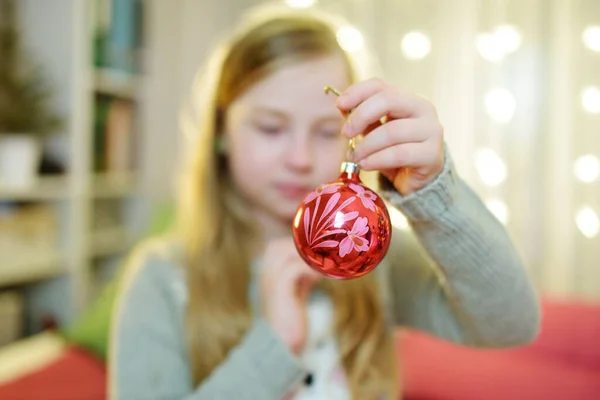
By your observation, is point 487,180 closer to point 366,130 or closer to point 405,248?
point 405,248

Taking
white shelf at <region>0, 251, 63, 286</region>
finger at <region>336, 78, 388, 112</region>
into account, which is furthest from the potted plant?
finger at <region>336, 78, 388, 112</region>

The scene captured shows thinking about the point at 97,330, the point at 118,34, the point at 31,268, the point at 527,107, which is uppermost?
the point at 118,34

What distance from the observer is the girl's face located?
653 mm

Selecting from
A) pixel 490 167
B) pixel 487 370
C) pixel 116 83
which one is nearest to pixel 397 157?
pixel 487 370

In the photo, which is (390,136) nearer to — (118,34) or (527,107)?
(527,107)

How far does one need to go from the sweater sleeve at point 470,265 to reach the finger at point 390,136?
0.05 metres

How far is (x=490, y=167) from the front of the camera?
1.79 meters

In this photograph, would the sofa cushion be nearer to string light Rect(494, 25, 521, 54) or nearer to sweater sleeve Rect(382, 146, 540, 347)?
sweater sleeve Rect(382, 146, 540, 347)

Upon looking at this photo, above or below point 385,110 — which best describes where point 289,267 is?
below

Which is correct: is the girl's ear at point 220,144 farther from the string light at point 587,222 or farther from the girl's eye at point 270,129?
the string light at point 587,222

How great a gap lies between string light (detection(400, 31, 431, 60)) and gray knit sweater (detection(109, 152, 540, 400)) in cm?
120

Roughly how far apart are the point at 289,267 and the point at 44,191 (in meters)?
1.16

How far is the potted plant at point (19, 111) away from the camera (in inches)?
57.0

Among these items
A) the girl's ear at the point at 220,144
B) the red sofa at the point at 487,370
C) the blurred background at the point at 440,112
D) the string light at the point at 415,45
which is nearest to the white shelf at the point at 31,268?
the blurred background at the point at 440,112
